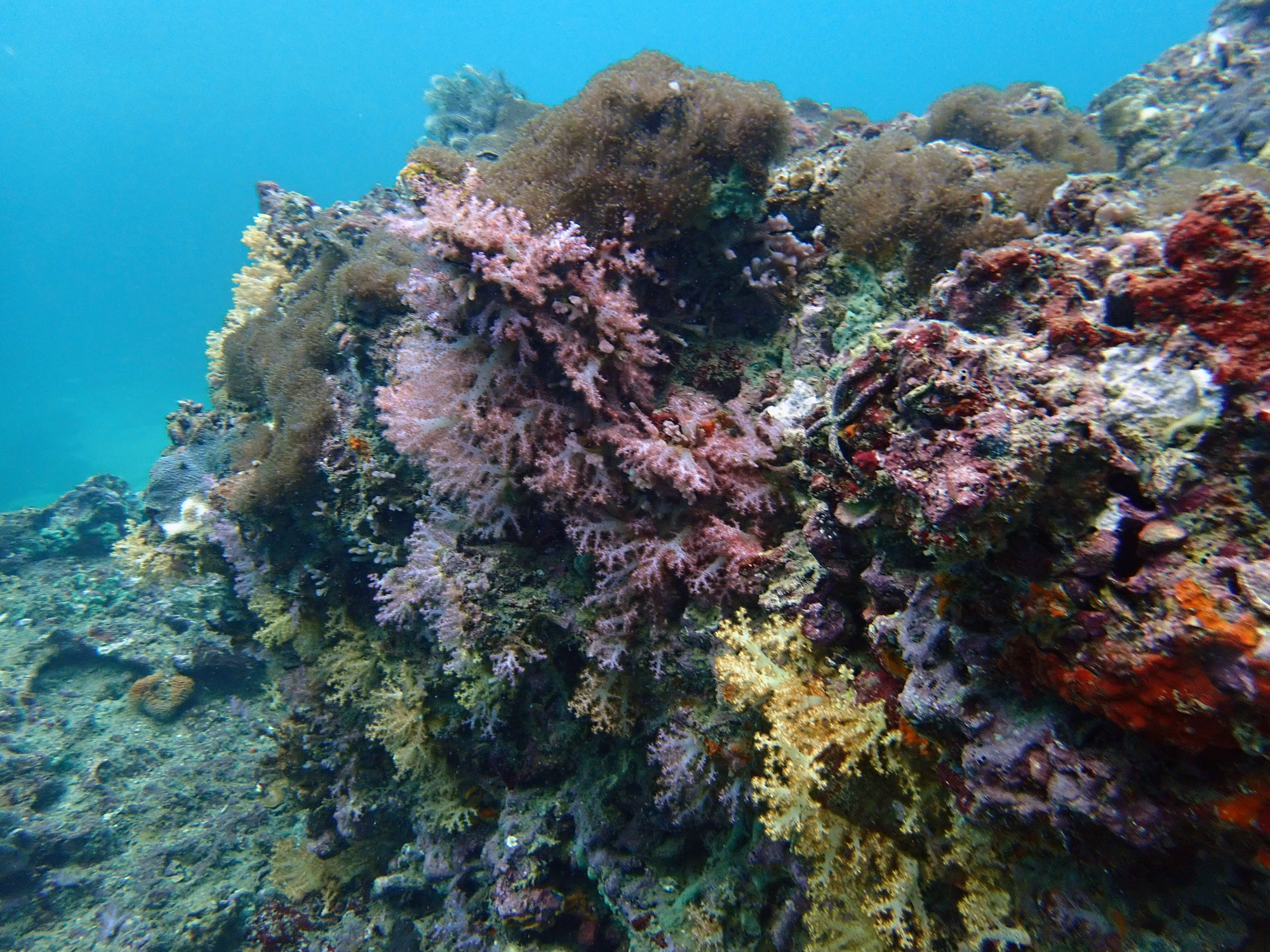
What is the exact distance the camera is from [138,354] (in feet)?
317

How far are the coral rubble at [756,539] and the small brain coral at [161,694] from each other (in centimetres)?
314

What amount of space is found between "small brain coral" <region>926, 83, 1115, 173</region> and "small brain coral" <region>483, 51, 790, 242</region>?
14.0 ft

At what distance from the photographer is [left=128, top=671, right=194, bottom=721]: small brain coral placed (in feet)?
34.4

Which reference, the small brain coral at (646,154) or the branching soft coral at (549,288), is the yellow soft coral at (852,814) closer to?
the branching soft coral at (549,288)

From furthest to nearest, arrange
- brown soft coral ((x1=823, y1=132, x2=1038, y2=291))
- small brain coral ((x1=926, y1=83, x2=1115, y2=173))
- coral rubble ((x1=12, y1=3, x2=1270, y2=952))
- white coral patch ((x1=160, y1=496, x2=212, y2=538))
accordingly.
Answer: white coral patch ((x1=160, y1=496, x2=212, y2=538)), small brain coral ((x1=926, y1=83, x2=1115, y2=173)), brown soft coral ((x1=823, y1=132, x2=1038, y2=291)), coral rubble ((x1=12, y1=3, x2=1270, y2=952))

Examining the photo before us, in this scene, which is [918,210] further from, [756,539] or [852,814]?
[852,814]

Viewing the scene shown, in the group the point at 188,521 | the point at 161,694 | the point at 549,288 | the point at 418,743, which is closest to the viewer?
the point at 549,288

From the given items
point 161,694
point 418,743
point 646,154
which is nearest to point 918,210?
point 646,154

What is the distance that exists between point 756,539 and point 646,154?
2721 mm

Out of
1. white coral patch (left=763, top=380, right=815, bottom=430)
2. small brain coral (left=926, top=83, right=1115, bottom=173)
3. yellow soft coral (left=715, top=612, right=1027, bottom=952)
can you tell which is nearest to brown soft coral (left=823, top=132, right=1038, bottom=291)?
white coral patch (left=763, top=380, right=815, bottom=430)

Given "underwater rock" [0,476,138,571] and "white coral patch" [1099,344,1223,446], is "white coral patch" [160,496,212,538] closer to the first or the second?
"white coral patch" [1099,344,1223,446]

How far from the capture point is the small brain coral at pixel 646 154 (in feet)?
12.8

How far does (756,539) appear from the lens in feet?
11.5

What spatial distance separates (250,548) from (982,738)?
22.9ft
